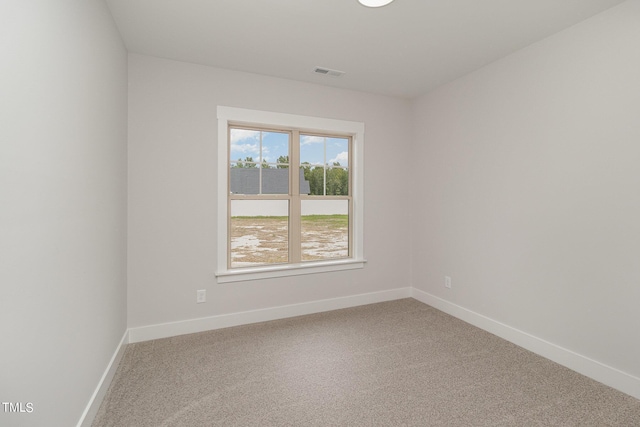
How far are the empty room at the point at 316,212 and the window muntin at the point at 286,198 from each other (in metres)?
0.02

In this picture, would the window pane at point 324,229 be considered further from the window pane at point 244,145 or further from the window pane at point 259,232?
the window pane at point 244,145

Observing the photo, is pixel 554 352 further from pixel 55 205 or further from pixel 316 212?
pixel 55 205

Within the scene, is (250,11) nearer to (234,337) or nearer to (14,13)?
(14,13)

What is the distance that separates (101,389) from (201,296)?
3.85ft

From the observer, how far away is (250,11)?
7.36ft

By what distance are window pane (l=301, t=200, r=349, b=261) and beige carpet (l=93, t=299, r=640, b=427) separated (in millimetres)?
1025

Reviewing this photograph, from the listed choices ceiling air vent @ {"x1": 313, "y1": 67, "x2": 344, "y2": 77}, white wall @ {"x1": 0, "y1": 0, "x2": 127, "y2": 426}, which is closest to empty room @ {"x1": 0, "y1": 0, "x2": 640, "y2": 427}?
white wall @ {"x1": 0, "y1": 0, "x2": 127, "y2": 426}

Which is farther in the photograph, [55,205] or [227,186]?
[227,186]

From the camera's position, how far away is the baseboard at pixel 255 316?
9.55 ft

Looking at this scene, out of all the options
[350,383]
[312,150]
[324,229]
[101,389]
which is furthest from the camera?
[324,229]

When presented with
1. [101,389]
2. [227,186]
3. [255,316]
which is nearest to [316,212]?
[227,186]

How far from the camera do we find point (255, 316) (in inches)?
131

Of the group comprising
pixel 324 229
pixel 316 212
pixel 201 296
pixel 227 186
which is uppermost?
pixel 227 186

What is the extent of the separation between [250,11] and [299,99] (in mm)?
1306
